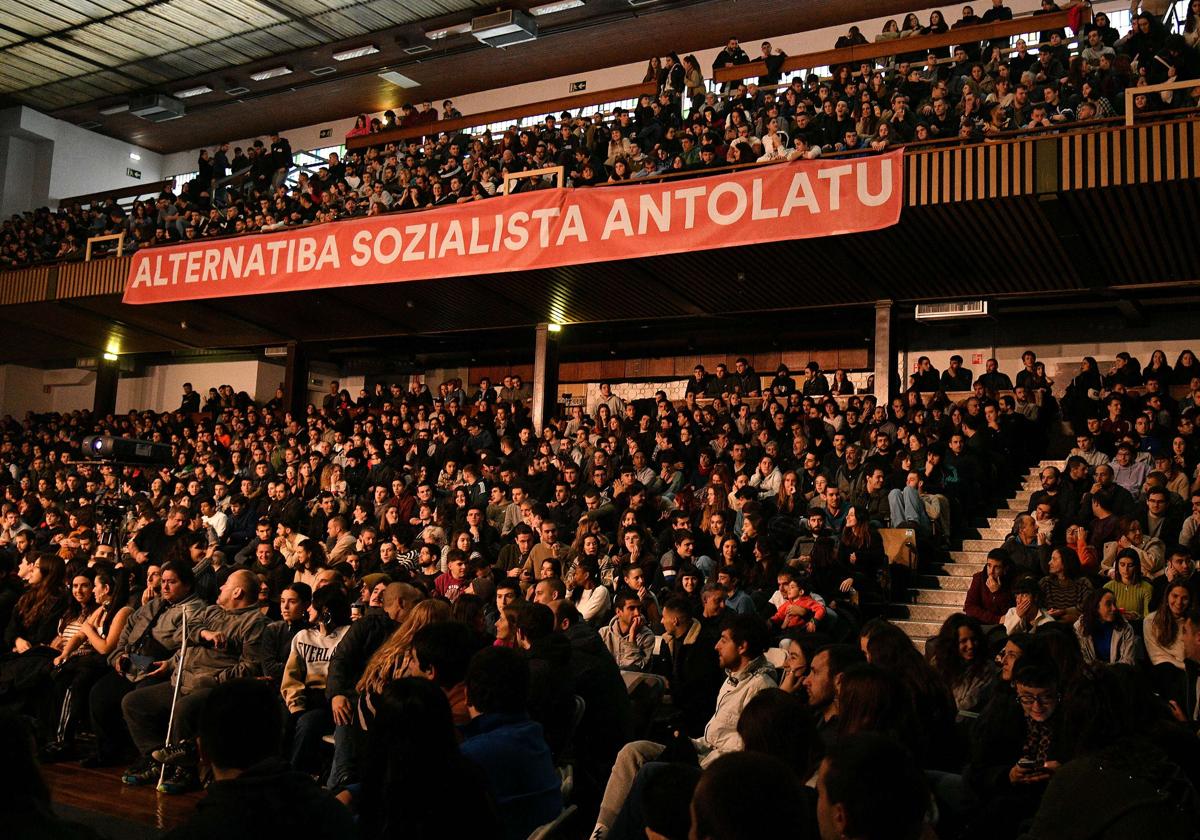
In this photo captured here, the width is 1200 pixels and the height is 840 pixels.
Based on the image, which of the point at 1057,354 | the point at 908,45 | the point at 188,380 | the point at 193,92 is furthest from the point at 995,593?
the point at 193,92

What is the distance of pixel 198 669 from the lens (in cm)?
599

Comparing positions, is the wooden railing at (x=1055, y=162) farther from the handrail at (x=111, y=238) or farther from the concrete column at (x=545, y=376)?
the handrail at (x=111, y=238)

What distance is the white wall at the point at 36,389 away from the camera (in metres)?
21.3

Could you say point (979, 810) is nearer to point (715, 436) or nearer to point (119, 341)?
point (715, 436)

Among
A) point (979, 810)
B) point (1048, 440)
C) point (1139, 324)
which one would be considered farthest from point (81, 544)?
point (1139, 324)

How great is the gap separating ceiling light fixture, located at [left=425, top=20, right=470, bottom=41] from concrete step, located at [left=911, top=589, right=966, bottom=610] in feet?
39.0

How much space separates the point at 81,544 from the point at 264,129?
44.4 ft

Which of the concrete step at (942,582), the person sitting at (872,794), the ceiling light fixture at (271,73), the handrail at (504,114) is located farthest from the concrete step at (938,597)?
the ceiling light fixture at (271,73)

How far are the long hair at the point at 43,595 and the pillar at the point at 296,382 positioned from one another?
944 centimetres

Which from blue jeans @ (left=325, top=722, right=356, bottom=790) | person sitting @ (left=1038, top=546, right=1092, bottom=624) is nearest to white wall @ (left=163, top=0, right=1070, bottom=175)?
person sitting @ (left=1038, top=546, right=1092, bottom=624)

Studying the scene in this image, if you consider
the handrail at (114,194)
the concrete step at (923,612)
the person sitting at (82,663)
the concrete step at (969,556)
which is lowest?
the person sitting at (82,663)

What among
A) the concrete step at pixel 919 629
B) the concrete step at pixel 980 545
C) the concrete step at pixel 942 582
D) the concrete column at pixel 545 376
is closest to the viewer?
the concrete step at pixel 919 629

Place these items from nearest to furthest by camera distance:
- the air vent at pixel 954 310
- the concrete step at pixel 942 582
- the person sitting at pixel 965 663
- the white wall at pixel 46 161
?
the person sitting at pixel 965 663 → the concrete step at pixel 942 582 → the air vent at pixel 954 310 → the white wall at pixel 46 161

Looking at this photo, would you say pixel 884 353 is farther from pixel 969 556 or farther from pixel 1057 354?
pixel 969 556
